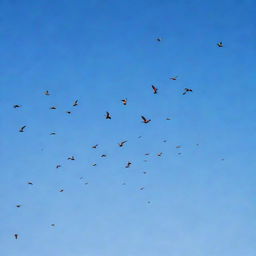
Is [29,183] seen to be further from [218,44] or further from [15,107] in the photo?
[218,44]

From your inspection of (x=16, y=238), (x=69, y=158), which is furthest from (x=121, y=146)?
(x=16, y=238)

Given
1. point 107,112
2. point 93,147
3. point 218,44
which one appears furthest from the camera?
point 93,147

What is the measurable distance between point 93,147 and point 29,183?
5062 millimetres

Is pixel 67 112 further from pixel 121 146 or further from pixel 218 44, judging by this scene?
pixel 218 44

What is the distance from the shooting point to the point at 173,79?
875 inches

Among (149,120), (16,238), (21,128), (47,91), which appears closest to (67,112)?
(47,91)

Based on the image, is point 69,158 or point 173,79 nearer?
point 173,79

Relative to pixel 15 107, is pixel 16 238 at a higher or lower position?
lower

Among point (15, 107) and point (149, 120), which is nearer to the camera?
point (149, 120)

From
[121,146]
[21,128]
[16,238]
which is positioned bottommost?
[16,238]

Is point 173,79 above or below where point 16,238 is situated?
above

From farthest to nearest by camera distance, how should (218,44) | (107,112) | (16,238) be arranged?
(16,238) < (107,112) < (218,44)

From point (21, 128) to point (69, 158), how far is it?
3533mm

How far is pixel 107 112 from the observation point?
23.5m
